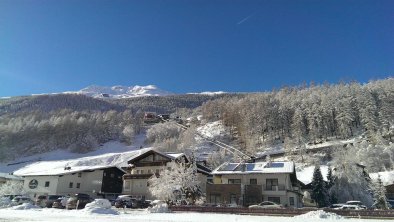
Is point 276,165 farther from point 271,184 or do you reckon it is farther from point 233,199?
point 233,199

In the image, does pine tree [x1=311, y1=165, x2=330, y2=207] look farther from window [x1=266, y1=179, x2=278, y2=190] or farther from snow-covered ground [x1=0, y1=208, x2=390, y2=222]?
snow-covered ground [x1=0, y1=208, x2=390, y2=222]

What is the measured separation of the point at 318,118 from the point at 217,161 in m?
37.3

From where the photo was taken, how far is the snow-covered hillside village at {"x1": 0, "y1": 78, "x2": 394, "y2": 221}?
40309 millimetres

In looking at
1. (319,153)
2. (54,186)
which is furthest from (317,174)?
(54,186)

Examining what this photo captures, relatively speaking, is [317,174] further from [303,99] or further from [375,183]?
[303,99]

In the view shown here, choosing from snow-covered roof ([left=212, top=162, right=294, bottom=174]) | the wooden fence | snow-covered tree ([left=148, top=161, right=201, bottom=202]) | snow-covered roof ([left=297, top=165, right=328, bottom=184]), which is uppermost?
snow-covered roof ([left=297, top=165, right=328, bottom=184])

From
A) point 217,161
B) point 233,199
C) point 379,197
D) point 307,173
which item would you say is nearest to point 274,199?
point 233,199

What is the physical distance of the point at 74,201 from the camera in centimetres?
4047

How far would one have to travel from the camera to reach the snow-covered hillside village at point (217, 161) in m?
40.3

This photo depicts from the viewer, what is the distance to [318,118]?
114 m

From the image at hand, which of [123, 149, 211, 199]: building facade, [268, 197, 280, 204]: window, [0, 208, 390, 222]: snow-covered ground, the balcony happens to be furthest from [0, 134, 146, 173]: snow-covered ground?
[0, 208, 390, 222]: snow-covered ground

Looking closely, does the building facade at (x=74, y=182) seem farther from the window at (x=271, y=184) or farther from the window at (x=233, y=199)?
the window at (x=271, y=184)

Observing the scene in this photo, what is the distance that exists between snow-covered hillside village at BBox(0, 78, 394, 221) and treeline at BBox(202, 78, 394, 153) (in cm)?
38

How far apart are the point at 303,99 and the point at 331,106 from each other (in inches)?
651
